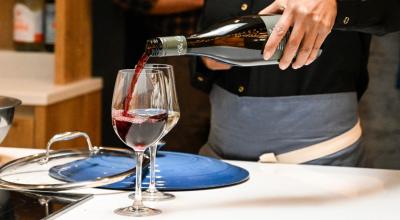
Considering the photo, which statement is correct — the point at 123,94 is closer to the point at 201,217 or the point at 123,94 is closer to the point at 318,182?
the point at 201,217

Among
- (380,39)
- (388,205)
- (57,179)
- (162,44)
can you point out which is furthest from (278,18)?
(380,39)

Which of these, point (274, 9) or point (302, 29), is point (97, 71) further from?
point (302, 29)

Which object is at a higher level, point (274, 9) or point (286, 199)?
point (274, 9)

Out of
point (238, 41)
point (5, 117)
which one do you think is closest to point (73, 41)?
point (5, 117)

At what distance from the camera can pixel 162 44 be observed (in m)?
1.10

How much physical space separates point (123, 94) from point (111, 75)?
5.76 ft

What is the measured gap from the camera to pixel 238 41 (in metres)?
1.30

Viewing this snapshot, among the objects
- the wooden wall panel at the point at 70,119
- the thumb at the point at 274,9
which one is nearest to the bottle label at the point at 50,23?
the wooden wall panel at the point at 70,119

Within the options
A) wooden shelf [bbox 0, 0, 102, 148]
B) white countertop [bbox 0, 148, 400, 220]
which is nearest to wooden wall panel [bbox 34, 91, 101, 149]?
wooden shelf [bbox 0, 0, 102, 148]

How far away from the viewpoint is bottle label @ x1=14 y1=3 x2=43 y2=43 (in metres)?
2.63

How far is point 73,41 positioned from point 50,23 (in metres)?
0.15

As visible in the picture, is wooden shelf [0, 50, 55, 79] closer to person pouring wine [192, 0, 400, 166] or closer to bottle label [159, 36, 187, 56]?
person pouring wine [192, 0, 400, 166]

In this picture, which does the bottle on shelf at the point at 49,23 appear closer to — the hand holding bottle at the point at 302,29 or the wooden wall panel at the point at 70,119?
the wooden wall panel at the point at 70,119

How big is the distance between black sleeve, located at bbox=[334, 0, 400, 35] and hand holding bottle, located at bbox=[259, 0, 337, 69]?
9 cm
